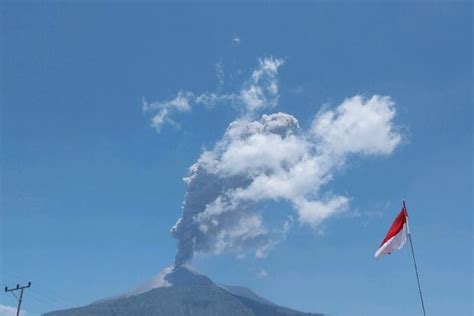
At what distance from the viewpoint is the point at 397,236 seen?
29.1 m

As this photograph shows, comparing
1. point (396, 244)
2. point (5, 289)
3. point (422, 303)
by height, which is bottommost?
point (422, 303)

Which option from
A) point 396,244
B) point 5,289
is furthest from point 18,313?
point 396,244

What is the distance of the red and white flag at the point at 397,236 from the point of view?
1143 inches

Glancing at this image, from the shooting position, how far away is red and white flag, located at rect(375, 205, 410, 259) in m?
29.0

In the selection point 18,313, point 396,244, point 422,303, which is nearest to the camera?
point 422,303

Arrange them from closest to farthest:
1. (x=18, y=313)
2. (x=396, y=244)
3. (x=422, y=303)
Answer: (x=422, y=303)
(x=396, y=244)
(x=18, y=313)

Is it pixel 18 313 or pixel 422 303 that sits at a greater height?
pixel 18 313

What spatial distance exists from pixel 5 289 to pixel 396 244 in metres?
42.4

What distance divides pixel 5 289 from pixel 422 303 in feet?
144

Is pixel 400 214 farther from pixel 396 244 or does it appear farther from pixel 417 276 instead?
pixel 417 276

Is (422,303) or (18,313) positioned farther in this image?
(18,313)

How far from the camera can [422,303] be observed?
26734mm

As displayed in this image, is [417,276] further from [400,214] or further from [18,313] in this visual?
[18,313]

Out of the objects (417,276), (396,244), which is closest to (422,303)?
(417,276)
